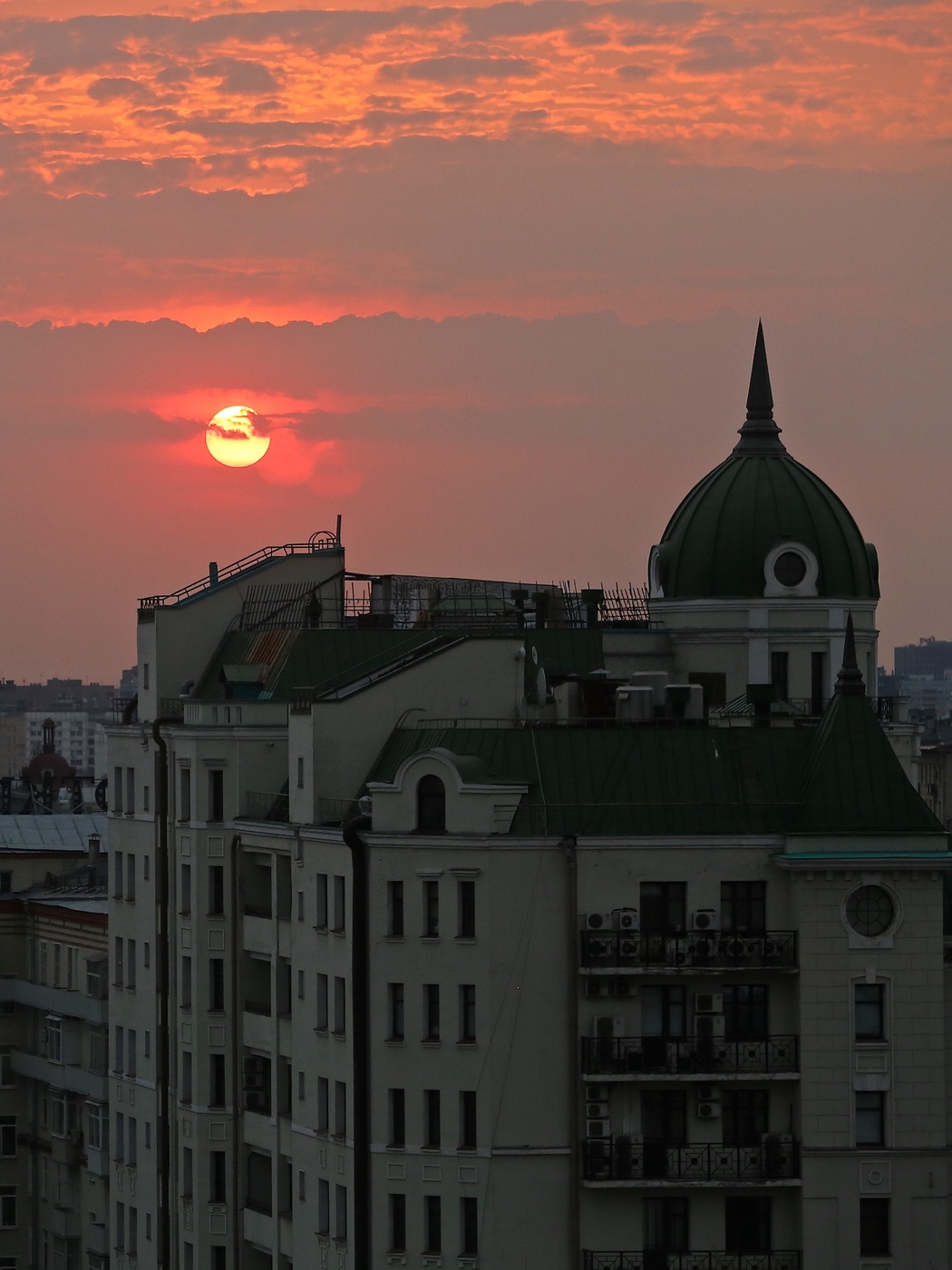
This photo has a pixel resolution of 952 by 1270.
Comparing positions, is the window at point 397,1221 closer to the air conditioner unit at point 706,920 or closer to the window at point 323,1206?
the window at point 323,1206

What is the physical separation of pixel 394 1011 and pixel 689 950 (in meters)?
8.32

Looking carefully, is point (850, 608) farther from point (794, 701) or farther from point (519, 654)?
point (519, 654)


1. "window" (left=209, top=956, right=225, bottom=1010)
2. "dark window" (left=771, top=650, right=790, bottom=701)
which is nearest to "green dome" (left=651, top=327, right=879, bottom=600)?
"dark window" (left=771, top=650, right=790, bottom=701)

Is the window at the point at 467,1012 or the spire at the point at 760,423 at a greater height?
the spire at the point at 760,423

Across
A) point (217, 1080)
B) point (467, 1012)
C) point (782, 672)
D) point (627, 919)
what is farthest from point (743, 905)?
point (217, 1080)

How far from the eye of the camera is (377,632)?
318 ft

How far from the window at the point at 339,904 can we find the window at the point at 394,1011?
108 inches

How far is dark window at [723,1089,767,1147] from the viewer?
82.4m

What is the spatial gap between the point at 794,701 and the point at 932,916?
21046mm

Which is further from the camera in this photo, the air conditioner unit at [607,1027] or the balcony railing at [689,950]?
the air conditioner unit at [607,1027]

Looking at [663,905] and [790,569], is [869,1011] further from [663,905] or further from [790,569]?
[790,569]

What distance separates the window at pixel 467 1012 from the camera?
270ft

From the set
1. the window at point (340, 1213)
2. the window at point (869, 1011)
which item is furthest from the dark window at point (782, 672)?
the window at point (340, 1213)

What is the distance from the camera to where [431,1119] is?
273 ft
